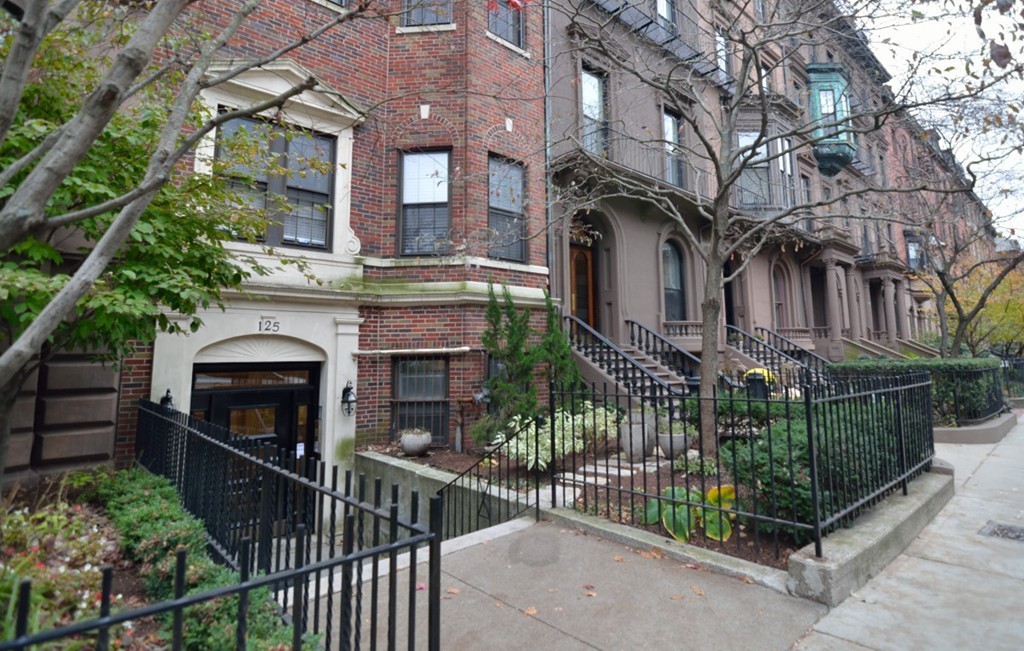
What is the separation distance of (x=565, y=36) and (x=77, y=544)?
1247 cm

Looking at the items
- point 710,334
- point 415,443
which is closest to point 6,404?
point 415,443

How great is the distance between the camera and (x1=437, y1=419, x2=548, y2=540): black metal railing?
19.9 feet

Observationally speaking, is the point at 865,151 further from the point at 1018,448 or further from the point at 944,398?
the point at 1018,448

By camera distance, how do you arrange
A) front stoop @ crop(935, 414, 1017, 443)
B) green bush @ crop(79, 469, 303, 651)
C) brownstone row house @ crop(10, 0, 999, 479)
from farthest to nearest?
front stoop @ crop(935, 414, 1017, 443) → brownstone row house @ crop(10, 0, 999, 479) → green bush @ crop(79, 469, 303, 651)

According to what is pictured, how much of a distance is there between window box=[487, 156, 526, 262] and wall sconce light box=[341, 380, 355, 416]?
350 cm

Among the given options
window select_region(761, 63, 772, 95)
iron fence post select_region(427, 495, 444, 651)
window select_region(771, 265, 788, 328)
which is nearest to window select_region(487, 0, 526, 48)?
window select_region(761, 63, 772, 95)

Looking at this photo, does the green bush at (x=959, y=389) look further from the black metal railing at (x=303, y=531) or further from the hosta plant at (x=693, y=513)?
the black metal railing at (x=303, y=531)

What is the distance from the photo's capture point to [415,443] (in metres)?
8.32

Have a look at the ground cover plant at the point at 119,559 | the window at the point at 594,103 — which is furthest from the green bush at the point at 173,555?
the window at the point at 594,103

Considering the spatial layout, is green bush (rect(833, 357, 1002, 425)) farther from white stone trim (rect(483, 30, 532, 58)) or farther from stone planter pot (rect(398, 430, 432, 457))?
white stone trim (rect(483, 30, 532, 58))

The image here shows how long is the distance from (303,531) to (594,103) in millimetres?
12517

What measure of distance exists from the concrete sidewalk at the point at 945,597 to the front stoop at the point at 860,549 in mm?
84

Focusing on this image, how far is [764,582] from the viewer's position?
386 cm

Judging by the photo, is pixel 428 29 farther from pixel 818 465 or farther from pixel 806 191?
pixel 806 191
